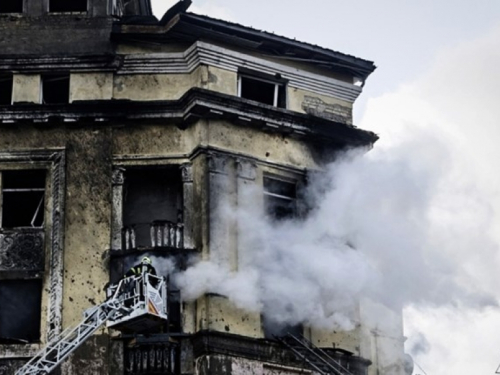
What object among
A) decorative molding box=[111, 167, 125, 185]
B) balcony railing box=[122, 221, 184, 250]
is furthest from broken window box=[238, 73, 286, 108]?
balcony railing box=[122, 221, 184, 250]

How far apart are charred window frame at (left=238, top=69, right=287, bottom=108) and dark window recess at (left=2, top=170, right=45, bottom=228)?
6.39 meters

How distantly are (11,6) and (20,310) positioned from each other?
9320 millimetres

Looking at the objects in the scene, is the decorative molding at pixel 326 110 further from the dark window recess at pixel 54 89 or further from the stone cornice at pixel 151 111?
the dark window recess at pixel 54 89

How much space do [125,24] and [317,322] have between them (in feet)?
33.0

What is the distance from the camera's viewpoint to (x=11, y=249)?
145ft

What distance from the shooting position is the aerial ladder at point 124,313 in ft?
128

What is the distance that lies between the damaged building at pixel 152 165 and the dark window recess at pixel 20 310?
4cm

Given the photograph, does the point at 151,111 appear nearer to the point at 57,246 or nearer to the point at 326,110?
the point at 57,246

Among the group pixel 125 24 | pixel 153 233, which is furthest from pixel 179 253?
pixel 125 24

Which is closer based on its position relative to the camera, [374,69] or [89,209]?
[89,209]

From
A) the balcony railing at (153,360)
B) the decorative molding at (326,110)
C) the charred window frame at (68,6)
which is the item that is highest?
the charred window frame at (68,6)

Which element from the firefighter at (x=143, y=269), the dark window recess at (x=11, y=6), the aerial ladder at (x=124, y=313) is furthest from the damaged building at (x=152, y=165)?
the firefighter at (x=143, y=269)

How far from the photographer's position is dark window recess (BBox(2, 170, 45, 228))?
148ft

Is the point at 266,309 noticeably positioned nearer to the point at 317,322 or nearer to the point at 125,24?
the point at 317,322
